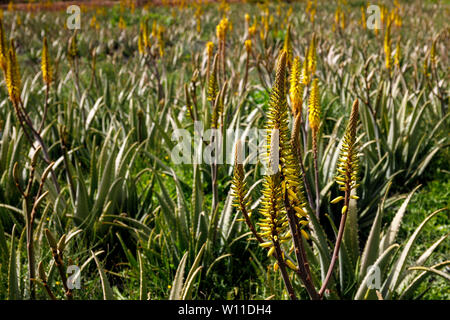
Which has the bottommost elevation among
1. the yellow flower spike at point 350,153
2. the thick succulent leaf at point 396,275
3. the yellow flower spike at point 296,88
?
the thick succulent leaf at point 396,275

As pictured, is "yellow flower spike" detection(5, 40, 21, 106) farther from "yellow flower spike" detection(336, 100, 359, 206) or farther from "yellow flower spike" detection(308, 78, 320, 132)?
"yellow flower spike" detection(336, 100, 359, 206)

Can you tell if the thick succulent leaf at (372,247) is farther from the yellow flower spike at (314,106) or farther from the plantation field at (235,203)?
the yellow flower spike at (314,106)

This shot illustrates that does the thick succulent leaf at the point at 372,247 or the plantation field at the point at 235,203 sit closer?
the plantation field at the point at 235,203

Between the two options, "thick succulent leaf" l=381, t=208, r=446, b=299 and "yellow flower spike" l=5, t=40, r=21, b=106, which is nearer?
"thick succulent leaf" l=381, t=208, r=446, b=299

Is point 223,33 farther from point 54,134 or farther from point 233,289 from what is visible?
point 54,134

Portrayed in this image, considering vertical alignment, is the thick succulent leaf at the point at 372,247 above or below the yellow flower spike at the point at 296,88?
below

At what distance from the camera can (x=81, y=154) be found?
3299mm

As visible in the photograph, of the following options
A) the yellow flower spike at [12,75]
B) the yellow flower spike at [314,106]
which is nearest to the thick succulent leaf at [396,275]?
the yellow flower spike at [314,106]

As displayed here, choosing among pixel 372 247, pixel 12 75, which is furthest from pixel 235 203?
pixel 12 75

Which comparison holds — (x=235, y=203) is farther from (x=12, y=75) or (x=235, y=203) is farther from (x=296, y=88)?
(x=12, y=75)

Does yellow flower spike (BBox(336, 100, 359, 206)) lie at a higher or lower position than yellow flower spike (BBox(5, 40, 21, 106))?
lower

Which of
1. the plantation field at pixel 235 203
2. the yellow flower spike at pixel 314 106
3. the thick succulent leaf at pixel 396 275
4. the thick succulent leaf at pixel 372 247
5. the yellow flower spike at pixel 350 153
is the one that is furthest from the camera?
the thick succulent leaf at pixel 372 247

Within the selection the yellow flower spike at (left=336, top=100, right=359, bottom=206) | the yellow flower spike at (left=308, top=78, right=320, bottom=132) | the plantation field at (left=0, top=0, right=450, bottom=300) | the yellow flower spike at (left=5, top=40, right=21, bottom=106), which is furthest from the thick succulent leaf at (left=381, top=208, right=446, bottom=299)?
the yellow flower spike at (left=5, top=40, right=21, bottom=106)

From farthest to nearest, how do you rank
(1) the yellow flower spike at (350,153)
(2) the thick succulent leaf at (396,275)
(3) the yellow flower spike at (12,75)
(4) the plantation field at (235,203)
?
(3) the yellow flower spike at (12,75), (2) the thick succulent leaf at (396,275), (4) the plantation field at (235,203), (1) the yellow flower spike at (350,153)
